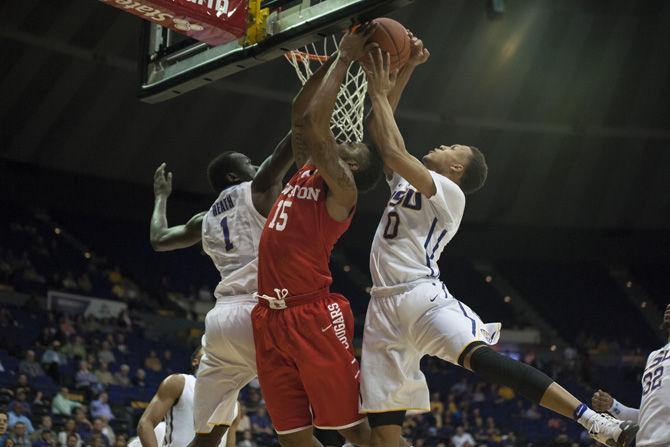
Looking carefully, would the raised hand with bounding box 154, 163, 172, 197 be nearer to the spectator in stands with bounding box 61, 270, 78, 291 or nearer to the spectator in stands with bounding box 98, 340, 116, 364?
the spectator in stands with bounding box 98, 340, 116, 364

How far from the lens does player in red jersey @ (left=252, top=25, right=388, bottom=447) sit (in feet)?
14.8

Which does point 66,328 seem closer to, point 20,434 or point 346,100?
point 20,434

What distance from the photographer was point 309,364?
4.51 m

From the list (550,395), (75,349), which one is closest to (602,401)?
(550,395)

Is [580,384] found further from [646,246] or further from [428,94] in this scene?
[428,94]

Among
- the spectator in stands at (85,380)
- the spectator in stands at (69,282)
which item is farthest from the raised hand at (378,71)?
the spectator in stands at (69,282)

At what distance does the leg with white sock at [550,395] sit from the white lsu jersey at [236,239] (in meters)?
1.42

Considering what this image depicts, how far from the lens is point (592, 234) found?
22219mm

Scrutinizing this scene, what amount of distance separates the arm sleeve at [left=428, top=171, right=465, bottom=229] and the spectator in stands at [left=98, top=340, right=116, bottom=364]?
1235cm

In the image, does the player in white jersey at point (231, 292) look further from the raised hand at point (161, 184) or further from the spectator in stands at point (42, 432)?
the spectator in stands at point (42, 432)

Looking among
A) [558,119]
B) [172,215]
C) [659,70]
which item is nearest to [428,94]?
[558,119]

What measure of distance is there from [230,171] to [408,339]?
1.63 metres

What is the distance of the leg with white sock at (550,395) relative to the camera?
434cm

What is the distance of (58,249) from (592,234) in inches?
481
